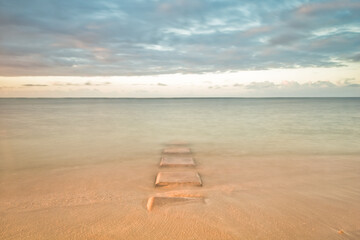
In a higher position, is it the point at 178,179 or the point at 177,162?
the point at 178,179

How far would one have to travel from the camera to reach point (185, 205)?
4461 mm

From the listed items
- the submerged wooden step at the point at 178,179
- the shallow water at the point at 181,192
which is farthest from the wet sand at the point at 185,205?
the submerged wooden step at the point at 178,179

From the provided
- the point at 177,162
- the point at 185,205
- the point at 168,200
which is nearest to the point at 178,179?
the point at 168,200

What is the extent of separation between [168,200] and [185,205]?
0.33 metres

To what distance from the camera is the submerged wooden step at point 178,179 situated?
5.55 m

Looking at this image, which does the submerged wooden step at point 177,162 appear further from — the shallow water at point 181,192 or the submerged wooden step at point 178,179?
the submerged wooden step at point 178,179

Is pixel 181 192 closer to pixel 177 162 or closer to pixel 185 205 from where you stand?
pixel 185 205

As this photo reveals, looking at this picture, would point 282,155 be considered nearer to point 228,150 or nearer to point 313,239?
point 228,150

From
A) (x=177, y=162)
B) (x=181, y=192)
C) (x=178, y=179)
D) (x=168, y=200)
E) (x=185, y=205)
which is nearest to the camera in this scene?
(x=185, y=205)

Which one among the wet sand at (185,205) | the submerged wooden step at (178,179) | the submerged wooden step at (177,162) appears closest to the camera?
the wet sand at (185,205)

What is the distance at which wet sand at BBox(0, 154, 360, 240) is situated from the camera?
3.71 m

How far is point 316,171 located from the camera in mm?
6977

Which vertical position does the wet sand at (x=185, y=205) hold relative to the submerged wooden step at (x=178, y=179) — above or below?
below

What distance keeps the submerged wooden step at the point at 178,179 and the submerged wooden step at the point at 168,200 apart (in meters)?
0.78
